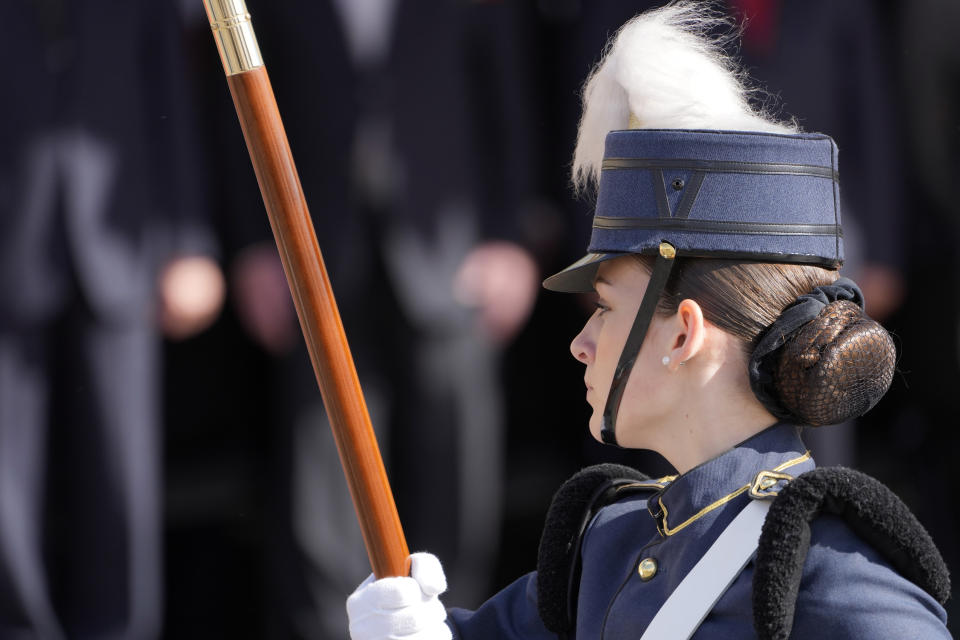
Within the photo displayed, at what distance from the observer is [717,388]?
154 cm

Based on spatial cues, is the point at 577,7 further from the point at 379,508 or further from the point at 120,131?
the point at 379,508

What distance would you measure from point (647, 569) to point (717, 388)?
27cm

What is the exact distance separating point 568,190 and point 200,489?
1.31m

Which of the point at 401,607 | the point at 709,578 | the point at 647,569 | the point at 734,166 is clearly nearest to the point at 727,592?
the point at 709,578

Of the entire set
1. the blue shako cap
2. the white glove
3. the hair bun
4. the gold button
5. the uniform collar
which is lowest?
the gold button

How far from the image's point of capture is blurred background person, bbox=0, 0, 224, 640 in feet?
8.66

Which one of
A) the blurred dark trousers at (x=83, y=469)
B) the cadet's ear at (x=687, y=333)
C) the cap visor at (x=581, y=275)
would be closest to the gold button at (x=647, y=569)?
the cadet's ear at (x=687, y=333)

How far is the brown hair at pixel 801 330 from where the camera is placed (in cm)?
143

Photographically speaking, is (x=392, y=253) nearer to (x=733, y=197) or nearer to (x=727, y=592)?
(x=733, y=197)

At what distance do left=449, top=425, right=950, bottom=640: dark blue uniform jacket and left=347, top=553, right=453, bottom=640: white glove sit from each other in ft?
0.67

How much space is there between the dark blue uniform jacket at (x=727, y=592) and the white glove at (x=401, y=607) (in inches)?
8.0

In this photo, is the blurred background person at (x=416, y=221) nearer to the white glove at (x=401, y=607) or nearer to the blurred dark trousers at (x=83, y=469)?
the blurred dark trousers at (x=83, y=469)

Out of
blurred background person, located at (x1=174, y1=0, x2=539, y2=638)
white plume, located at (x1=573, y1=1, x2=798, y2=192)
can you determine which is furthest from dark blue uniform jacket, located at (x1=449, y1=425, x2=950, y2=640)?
blurred background person, located at (x1=174, y1=0, x2=539, y2=638)

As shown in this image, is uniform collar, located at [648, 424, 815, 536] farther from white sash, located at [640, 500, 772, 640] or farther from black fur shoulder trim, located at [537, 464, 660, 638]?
black fur shoulder trim, located at [537, 464, 660, 638]
